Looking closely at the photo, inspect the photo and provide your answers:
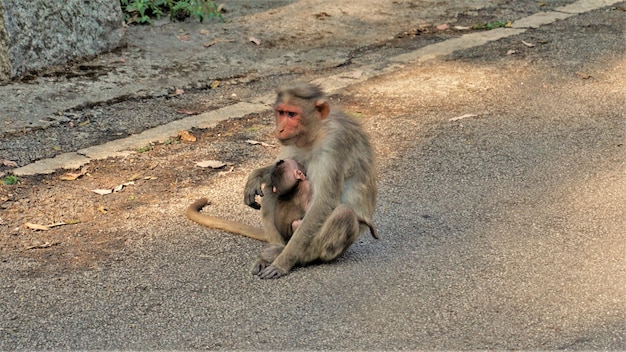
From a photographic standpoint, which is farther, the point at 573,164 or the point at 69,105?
the point at 69,105

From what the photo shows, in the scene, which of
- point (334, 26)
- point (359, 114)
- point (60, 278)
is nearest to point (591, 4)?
point (334, 26)

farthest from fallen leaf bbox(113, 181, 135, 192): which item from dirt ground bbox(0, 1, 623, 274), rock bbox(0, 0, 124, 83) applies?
rock bbox(0, 0, 124, 83)

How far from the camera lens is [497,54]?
923 centimetres

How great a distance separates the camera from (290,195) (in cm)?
513

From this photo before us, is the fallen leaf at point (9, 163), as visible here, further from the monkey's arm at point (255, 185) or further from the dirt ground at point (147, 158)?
the monkey's arm at point (255, 185)

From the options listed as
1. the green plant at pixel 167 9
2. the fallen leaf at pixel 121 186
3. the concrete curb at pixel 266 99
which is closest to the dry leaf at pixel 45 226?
the fallen leaf at pixel 121 186

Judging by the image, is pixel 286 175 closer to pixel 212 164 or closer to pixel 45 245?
pixel 45 245

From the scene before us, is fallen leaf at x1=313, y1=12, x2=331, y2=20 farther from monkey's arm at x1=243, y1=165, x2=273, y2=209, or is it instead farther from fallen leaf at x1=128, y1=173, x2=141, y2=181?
monkey's arm at x1=243, y1=165, x2=273, y2=209

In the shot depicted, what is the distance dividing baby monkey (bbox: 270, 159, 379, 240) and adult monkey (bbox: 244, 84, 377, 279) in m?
0.04

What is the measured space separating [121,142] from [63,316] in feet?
8.92

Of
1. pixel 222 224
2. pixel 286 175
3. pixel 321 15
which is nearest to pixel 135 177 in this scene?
pixel 222 224

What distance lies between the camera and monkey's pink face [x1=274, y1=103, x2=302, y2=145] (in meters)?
4.97

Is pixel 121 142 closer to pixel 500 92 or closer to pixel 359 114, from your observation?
pixel 359 114

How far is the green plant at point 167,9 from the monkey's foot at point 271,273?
5.25m
